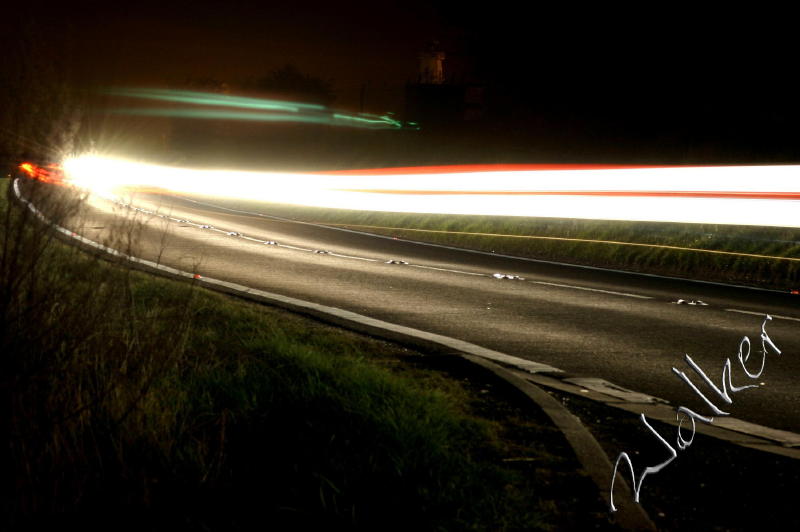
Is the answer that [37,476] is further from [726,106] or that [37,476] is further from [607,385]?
[726,106]

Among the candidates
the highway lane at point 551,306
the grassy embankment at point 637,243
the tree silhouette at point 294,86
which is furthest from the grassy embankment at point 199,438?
the tree silhouette at point 294,86

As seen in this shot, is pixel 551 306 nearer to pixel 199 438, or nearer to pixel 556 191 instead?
pixel 199 438

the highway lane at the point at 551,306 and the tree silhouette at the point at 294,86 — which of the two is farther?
the tree silhouette at the point at 294,86

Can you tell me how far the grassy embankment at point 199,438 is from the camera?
4.48 metres

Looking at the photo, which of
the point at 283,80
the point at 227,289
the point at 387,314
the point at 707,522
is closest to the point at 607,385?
the point at 707,522

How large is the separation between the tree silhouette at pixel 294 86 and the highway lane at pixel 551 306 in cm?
9964

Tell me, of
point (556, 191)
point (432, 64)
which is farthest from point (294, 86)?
point (556, 191)

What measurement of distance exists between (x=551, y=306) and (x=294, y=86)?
111 metres

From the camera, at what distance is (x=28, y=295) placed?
509cm

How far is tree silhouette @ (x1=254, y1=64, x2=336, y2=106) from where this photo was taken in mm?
117375

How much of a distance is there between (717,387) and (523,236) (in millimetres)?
13034

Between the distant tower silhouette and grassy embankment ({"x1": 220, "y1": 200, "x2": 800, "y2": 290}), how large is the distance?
49.0 metres

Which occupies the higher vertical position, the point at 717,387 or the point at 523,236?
the point at 523,236

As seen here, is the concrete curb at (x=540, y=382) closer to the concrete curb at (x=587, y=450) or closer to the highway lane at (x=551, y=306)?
the concrete curb at (x=587, y=450)
